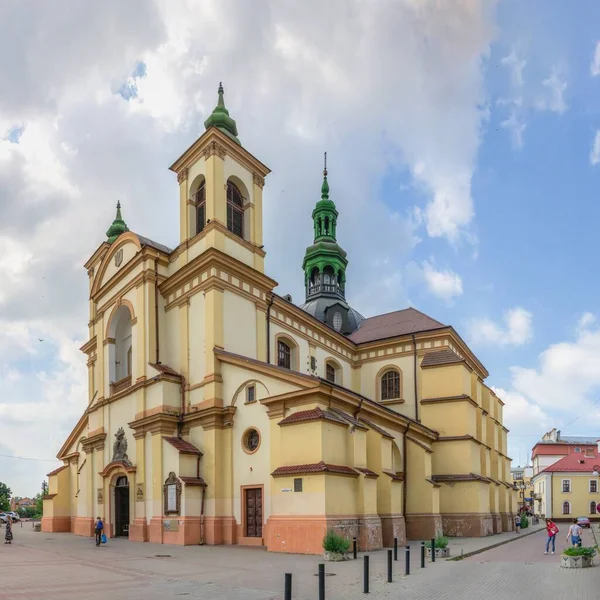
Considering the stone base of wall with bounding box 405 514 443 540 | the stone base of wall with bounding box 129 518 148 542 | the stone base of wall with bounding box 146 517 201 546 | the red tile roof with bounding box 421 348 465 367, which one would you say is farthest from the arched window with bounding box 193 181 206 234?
the stone base of wall with bounding box 405 514 443 540

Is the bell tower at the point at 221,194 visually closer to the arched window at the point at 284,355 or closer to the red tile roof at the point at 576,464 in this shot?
the arched window at the point at 284,355

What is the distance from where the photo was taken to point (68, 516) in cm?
3575

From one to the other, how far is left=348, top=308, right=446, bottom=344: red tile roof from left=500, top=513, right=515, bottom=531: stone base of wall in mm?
12284

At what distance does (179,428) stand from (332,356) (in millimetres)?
12344

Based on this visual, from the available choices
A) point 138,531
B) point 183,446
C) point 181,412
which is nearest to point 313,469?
point 183,446

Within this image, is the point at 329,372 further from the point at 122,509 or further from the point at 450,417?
the point at 122,509

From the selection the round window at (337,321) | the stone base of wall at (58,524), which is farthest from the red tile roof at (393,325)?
the stone base of wall at (58,524)

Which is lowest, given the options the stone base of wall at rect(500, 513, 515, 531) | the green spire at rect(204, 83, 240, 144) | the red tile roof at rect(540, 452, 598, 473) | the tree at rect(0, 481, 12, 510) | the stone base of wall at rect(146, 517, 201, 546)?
the tree at rect(0, 481, 12, 510)

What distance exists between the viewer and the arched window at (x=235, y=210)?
1125 inches

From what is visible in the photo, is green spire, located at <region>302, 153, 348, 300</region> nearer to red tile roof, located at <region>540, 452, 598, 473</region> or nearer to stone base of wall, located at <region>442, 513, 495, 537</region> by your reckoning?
stone base of wall, located at <region>442, 513, 495, 537</region>

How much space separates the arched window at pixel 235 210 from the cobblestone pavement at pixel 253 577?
14.6 m

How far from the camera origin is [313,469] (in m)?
19.8

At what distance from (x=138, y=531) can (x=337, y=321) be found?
20648 mm

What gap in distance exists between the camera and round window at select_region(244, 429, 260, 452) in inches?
909
